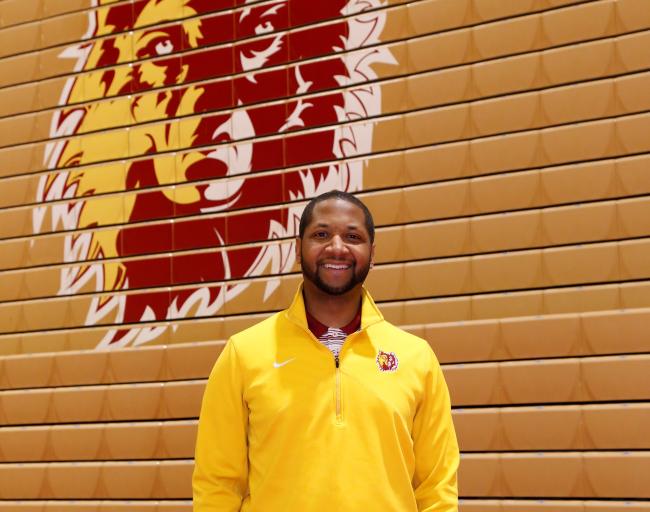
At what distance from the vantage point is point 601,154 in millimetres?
4156

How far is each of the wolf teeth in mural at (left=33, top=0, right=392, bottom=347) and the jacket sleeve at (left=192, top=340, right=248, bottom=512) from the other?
9.34ft

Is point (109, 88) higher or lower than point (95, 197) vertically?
higher

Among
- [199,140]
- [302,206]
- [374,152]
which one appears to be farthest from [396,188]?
[199,140]

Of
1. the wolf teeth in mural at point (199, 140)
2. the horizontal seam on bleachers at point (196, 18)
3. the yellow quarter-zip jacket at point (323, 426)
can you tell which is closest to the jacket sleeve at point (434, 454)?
the yellow quarter-zip jacket at point (323, 426)

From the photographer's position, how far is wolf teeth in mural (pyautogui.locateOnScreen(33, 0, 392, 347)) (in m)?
4.85

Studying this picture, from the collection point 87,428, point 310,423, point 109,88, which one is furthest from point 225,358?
point 109,88

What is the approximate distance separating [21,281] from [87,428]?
41.3 inches

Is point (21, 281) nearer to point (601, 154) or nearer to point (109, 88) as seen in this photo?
point (109, 88)

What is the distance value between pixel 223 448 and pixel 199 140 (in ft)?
11.3

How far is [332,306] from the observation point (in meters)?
2.04

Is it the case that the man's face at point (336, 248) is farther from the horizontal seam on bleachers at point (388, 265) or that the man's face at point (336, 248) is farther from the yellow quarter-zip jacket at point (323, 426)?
the horizontal seam on bleachers at point (388, 265)

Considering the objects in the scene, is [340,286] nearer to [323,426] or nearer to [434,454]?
[323,426]

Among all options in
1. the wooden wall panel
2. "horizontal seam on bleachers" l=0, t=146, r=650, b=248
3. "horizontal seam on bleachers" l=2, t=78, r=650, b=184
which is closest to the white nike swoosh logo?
the wooden wall panel

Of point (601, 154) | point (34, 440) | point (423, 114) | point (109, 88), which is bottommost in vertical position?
point (34, 440)
